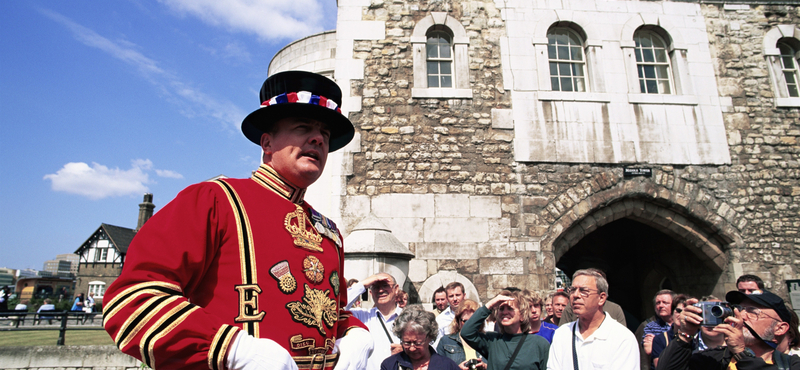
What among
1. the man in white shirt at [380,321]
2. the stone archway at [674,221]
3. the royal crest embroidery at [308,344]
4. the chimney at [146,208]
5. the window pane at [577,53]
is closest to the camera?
the royal crest embroidery at [308,344]

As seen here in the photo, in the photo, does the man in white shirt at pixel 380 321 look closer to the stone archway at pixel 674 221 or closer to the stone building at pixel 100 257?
the stone archway at pixel 674 221

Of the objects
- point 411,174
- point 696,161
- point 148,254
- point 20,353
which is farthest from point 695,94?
point 20,353

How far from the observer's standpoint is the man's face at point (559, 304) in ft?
15.9

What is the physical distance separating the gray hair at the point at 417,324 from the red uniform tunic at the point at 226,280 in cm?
146

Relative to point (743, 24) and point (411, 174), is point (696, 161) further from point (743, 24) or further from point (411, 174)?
point (411, 174)

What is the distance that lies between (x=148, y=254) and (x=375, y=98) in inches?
271

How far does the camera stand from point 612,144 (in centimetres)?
802

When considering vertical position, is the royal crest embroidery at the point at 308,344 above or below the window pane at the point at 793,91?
below

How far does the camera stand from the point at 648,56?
28.6ft

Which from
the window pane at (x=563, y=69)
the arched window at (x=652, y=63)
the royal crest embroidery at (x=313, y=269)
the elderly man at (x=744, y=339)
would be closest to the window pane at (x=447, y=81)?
the window pane at (x=563, y=69)

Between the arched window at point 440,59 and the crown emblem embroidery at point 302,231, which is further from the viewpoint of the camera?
the arched window at point 440,59

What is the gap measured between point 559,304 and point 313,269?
3.95 meters

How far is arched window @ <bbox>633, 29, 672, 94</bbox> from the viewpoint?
28.2ft

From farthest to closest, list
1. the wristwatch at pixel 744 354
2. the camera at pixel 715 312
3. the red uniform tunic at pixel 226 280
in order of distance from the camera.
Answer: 1. the camera at pixel 715 312
2. the wristwatch at pixel 744 354
3. the red uniform tunic at pixel 226 280
